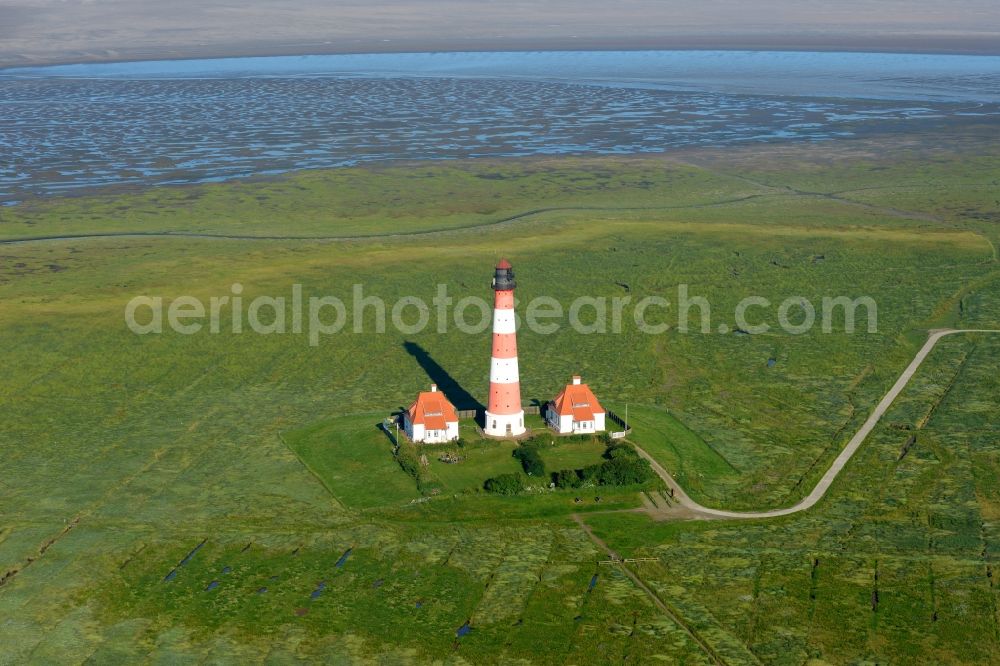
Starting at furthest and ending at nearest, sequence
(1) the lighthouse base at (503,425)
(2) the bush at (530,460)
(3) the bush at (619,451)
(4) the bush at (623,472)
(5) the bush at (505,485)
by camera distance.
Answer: (1) the lighthouse base at (503,425) → (3) the bush at (619,451) → (2) the bush at (530,460) → (4) the bush at (623,472) → (5) the bush at (505,485)

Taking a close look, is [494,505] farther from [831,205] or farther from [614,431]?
[831,205]

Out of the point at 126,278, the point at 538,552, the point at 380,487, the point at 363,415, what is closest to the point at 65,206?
the point at 126,278

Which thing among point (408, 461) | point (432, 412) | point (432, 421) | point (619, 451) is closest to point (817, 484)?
point (619, 451)

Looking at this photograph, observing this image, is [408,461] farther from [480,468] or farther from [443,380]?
[443,380]

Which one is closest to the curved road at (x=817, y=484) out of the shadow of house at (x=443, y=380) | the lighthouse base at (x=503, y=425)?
the lighthouse base at (x=503, y=425)

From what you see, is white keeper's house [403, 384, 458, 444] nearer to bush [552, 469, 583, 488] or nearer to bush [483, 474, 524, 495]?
bush [483, 474, 524, 495]

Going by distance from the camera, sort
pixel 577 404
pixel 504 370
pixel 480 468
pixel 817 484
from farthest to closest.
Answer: pixel 577 404 < pixel 504 370 < pixel 480 468 < pixel 817 484

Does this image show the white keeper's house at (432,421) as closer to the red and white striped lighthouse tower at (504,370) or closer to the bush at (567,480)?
the red and white striped lighthouse tower at (504,370)

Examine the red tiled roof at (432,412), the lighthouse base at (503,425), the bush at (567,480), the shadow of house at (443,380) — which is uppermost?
the red tiled roof at (432,412)
